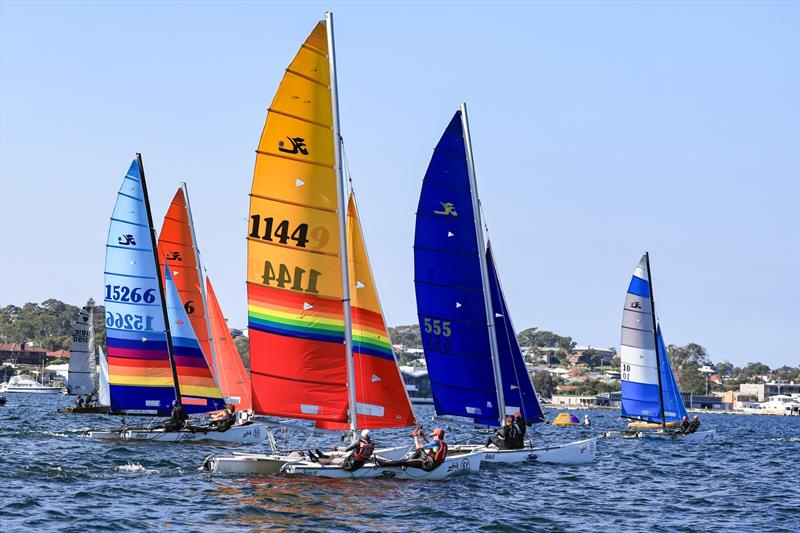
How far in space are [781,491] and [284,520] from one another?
56.3 ft

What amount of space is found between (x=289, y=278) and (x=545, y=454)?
11.6 m

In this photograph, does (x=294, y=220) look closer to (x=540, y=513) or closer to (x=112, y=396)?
(x=540, y=513)

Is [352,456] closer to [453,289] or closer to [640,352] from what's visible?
[453,289]

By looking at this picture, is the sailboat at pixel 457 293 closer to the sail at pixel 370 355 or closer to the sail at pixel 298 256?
the sail at pixel 370 355

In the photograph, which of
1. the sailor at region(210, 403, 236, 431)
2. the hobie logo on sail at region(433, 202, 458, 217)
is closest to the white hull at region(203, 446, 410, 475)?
the hobie logo on sail at region(433, 202, 458, 217)

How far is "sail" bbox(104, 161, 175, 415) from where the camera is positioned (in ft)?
137

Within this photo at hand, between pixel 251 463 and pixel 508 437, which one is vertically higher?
pixel 508 437

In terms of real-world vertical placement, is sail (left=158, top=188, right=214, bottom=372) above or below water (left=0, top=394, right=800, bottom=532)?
above

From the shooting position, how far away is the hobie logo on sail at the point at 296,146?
29438mm

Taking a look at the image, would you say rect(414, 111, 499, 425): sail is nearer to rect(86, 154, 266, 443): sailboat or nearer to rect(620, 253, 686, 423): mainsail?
rect(86, 154, 266, 443): sailboat

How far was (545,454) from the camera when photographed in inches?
1474

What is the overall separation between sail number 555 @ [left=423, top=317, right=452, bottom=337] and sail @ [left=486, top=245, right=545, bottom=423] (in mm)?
3184

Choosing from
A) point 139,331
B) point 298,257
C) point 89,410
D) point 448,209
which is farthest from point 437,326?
point 89,410

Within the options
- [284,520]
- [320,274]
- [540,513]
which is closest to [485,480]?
[540,513]
